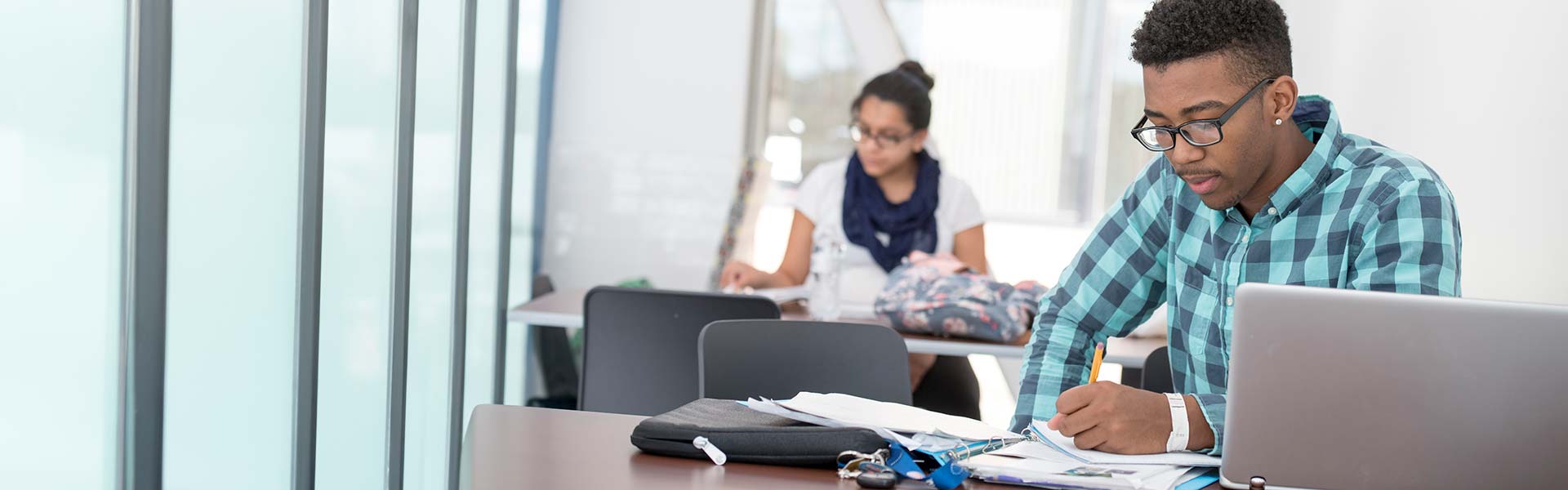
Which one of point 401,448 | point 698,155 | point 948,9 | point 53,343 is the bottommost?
point 401,448

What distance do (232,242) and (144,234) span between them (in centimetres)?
30

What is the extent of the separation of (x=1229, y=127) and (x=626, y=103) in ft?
12.1

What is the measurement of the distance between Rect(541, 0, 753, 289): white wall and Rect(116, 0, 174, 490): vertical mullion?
3.02 meters

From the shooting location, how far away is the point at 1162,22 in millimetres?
1596

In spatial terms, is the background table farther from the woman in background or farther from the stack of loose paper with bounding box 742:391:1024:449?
the stack of loose paper with bounding box 742:391:1024:449

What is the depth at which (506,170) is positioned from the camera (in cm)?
439

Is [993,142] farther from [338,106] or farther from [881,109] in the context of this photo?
[338,106]

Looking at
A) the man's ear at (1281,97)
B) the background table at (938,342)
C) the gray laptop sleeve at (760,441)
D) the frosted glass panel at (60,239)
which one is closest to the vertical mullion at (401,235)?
the background table at (938,342)

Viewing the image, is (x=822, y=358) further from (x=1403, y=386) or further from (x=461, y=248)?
(x=461, y=248)

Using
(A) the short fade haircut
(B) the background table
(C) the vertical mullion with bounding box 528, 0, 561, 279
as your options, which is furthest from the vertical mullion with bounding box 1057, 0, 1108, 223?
(A) the short fade haircut

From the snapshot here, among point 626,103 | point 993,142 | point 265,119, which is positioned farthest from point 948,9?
point 265,119

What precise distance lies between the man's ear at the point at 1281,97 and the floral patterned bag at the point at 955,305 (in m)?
1.36

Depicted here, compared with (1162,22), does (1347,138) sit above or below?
below

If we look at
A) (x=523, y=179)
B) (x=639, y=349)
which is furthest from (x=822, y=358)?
(x=523, y=179)
